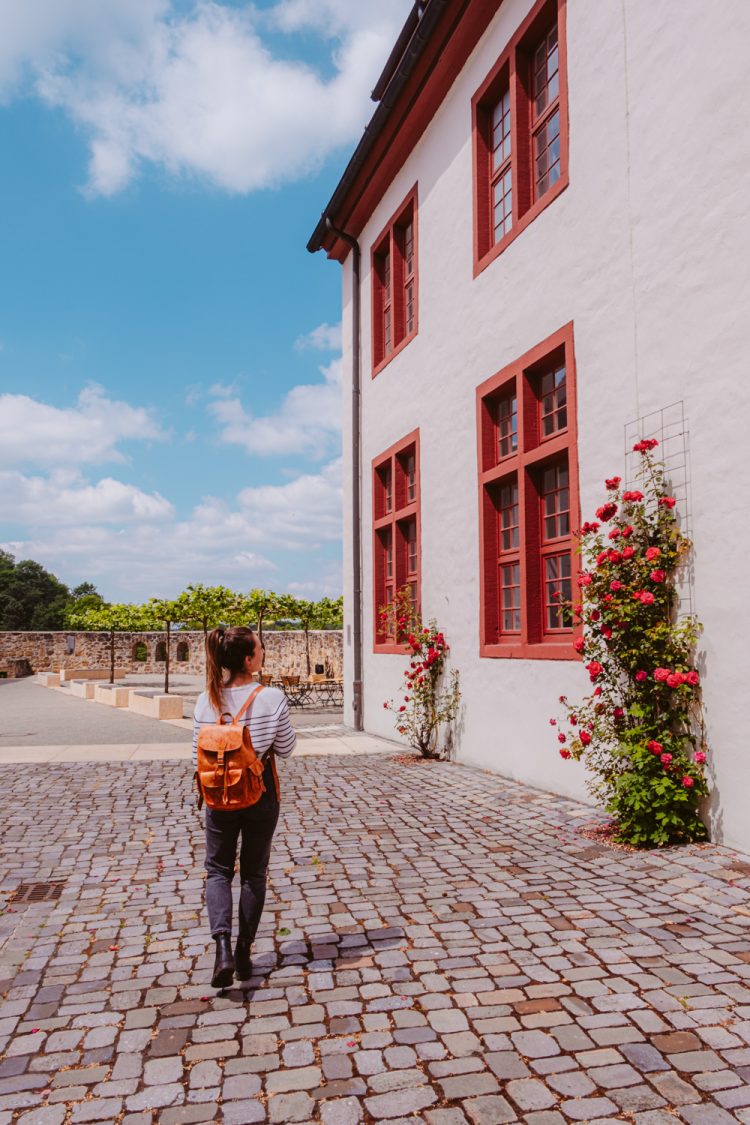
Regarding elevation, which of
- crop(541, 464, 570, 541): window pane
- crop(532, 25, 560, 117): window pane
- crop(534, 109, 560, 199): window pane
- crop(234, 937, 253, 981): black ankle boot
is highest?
crop(532, 25, 560, 117): window pane

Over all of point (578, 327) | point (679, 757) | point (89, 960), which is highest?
point (578, 327)

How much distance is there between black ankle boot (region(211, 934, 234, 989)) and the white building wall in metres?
3.59

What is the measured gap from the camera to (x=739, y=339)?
5.72 m

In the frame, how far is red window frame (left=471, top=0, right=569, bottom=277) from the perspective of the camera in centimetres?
821

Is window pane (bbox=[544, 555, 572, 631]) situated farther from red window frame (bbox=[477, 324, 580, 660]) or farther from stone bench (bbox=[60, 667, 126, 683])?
stone bench (bbox=[60, 667, 126, 683])

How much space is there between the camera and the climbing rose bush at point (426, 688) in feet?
34.6

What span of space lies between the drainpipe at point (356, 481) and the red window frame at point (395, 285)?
28.0 inches

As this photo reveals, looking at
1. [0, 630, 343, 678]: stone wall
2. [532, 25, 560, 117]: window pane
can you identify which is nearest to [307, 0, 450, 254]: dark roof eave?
[532, 25, 560, 117]: window pane

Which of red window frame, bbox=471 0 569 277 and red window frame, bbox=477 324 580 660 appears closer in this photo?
red window frame, bbox=477 324 580 660

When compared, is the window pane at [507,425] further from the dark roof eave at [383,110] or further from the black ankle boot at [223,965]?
the black ankle boot at [223,965]

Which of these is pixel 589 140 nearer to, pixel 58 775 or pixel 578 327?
pixel 578 327

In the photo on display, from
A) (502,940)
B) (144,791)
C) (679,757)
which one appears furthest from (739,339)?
(144,791)

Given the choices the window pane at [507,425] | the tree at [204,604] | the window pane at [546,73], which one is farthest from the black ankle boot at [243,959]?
the tree at [204,604]

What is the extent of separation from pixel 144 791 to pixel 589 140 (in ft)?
25.0
